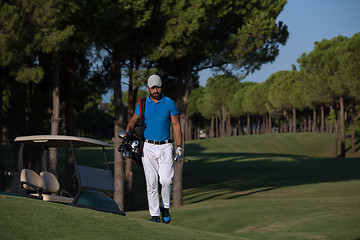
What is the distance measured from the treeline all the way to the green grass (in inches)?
252

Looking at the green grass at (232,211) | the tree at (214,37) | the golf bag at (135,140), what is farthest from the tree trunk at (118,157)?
the golf bag at (135,140)

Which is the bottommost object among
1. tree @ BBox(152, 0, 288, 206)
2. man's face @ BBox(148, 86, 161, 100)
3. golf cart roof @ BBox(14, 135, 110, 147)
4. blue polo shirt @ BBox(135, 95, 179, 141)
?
golf cart roof @ BBox(14, 135, 110, 147)

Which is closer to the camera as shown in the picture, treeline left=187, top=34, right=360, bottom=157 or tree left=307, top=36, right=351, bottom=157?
treeline left=187, top=34, right=360, bottom=157

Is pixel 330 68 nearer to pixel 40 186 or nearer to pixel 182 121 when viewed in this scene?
pixel 182 121

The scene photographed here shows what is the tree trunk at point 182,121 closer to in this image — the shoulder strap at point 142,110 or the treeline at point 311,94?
the treeline at point 311,94

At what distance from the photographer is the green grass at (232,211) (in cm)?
617

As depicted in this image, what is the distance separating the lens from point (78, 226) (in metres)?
6.14

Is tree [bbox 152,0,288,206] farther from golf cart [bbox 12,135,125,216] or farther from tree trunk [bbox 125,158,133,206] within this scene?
golf cart [bbox 12,135,125,216]

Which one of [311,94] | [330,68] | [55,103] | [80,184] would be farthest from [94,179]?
[311,94]

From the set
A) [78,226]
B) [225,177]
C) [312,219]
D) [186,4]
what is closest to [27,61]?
[186,4]

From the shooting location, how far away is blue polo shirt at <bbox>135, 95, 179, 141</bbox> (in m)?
7.67

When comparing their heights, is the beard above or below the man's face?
below

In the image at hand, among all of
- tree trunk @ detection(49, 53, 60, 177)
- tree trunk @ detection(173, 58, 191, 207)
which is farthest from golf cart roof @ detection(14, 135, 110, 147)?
tree trunk @ detection(173, 58, 191, 207)

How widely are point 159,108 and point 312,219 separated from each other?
9.15 meters
